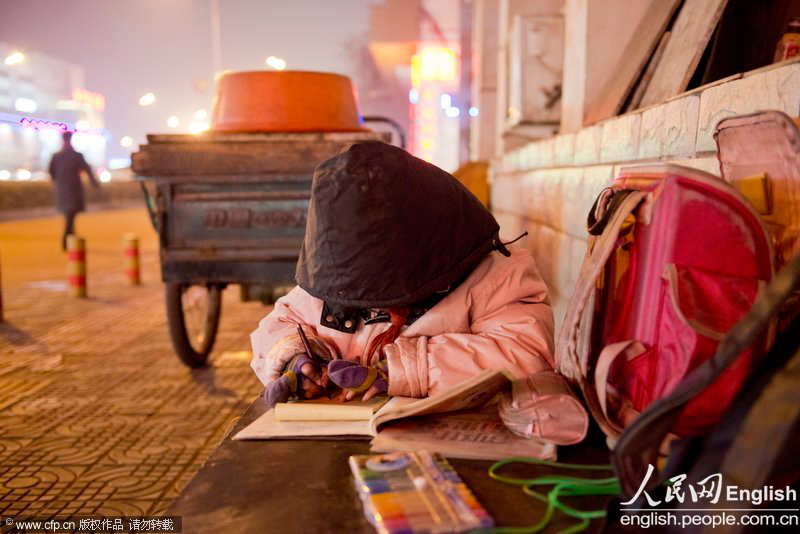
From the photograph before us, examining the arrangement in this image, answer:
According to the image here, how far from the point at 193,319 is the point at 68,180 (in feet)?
26.9

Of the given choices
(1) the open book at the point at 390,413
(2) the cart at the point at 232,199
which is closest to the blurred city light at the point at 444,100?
(2) the cart at the point at 232,199

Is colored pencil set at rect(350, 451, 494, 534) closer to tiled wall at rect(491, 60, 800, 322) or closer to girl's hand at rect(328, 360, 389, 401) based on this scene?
girl's hand at rect(328, 360, 389, 401)

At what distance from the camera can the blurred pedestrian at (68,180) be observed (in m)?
12.4

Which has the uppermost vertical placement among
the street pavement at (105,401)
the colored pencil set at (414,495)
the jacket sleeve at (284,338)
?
the jacket sleeve at (284,338)

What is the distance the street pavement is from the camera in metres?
3.16

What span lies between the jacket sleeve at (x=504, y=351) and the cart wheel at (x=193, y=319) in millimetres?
3193

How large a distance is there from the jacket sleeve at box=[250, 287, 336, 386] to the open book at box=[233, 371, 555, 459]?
187 millimetres

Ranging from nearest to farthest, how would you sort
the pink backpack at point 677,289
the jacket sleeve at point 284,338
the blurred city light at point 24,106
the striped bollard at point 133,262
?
the pink backpack at point 677,289 < the jacket sleeve at point 284,338 < the blurred city light at point 24,106 < the striped bollard at point 133,262

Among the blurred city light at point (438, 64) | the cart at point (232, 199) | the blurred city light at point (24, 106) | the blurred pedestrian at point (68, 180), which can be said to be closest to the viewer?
the cart at point (232, 199)

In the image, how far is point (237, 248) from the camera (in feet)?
14.9

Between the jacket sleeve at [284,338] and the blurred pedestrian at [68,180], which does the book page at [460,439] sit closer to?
the jacket sleeve at [284,338]

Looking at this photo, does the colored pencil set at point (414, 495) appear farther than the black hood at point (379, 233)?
No

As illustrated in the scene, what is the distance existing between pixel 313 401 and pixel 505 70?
844cm

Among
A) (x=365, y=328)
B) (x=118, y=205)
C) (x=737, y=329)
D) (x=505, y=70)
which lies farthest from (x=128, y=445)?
(x=118, y=205)
